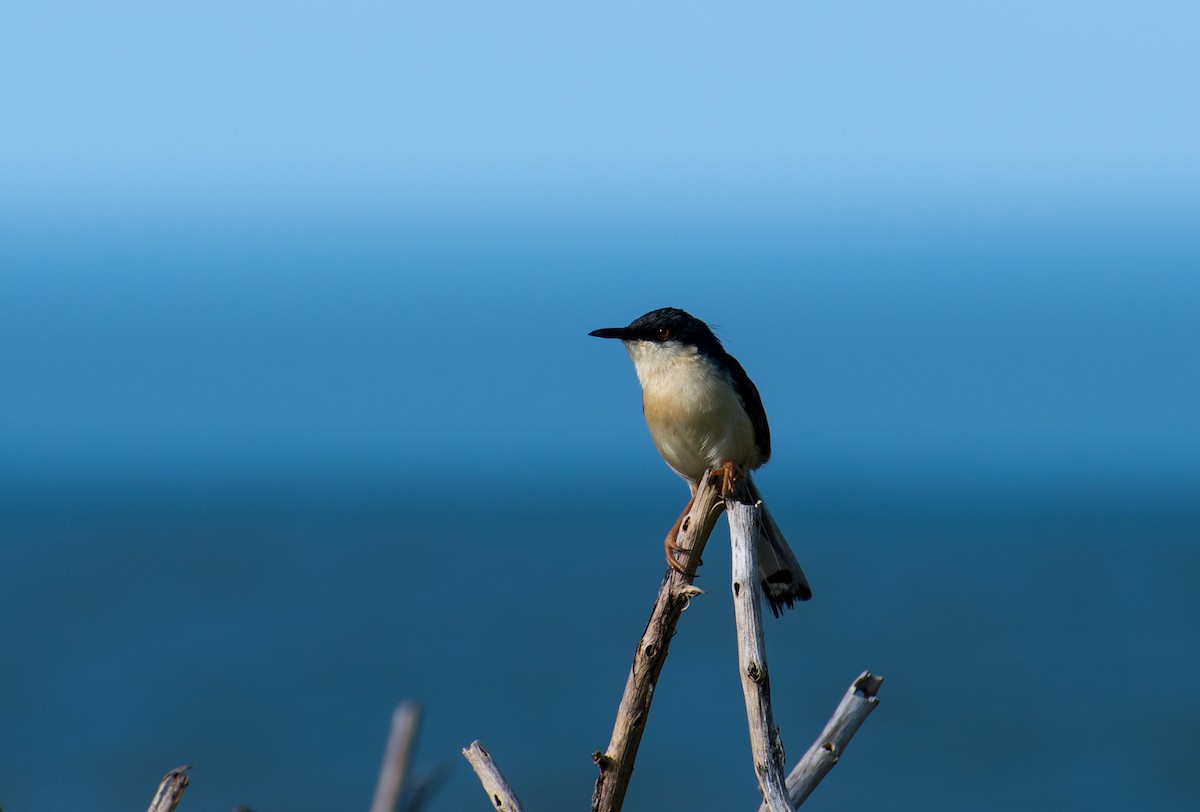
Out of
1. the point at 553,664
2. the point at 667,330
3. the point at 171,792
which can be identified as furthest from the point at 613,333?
the point at 553,664

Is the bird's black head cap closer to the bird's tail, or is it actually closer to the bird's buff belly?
the bird's buff belly

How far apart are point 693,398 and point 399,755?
3.77m

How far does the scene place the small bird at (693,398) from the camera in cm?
656

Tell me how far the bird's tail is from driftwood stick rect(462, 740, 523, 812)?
2.55 m

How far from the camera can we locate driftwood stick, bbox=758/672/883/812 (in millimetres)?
3545

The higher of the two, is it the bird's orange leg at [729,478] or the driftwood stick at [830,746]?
the bird's orange leg at [729,478]

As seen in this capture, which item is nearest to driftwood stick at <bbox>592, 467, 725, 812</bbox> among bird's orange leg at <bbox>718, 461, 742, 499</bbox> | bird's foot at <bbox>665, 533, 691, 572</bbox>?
bird's foot at <bbox>665, 533, 691, 572</bbox>

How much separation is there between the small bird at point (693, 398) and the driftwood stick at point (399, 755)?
11.4ft

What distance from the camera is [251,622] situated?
4450 centimetres

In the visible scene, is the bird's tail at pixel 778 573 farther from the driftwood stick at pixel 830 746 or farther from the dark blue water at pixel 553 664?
the dark blue water at pixel 553 664

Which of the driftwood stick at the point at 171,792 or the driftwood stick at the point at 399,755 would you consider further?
the driftwood stick at the point at 171,792

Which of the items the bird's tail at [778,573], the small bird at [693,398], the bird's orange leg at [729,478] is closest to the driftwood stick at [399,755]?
the bird's orange leg at [729,478]

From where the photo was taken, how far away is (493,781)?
3514 millimetres

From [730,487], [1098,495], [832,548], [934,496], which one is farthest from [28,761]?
[1098,495]
